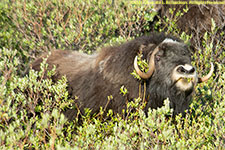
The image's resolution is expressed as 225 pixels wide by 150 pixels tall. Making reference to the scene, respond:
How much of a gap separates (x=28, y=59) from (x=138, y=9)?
93.0 inches

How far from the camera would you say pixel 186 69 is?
11.7 ft

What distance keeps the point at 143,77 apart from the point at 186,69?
0.54m

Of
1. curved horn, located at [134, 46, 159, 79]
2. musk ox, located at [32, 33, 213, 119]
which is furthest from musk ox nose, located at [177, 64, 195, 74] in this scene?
curved horn, located at [134, 46, 159, 79]

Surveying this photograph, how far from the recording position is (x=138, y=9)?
20.4 feet

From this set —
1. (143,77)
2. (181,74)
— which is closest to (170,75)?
(181,74)

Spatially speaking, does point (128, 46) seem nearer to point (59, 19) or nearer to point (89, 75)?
point (89, 75)

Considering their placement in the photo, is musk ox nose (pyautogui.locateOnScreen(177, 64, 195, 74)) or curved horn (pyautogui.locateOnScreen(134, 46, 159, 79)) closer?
musk ox nose (pyautogui.locateOnScreen(177, 64, 195, 74))

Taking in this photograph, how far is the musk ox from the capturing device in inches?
150

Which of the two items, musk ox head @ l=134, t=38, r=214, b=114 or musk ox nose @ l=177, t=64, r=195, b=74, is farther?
musk ox head @ l=134, t=38, r=214, b=114

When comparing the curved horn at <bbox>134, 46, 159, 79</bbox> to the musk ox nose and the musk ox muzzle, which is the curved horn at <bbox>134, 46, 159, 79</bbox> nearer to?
the musk ox muzzle

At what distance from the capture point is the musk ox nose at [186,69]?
11.7ft

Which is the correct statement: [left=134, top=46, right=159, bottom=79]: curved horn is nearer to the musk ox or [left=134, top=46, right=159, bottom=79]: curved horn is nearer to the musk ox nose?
the musk ox

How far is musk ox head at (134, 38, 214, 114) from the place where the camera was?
3.74 meters

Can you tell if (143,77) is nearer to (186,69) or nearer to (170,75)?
(170,75)
